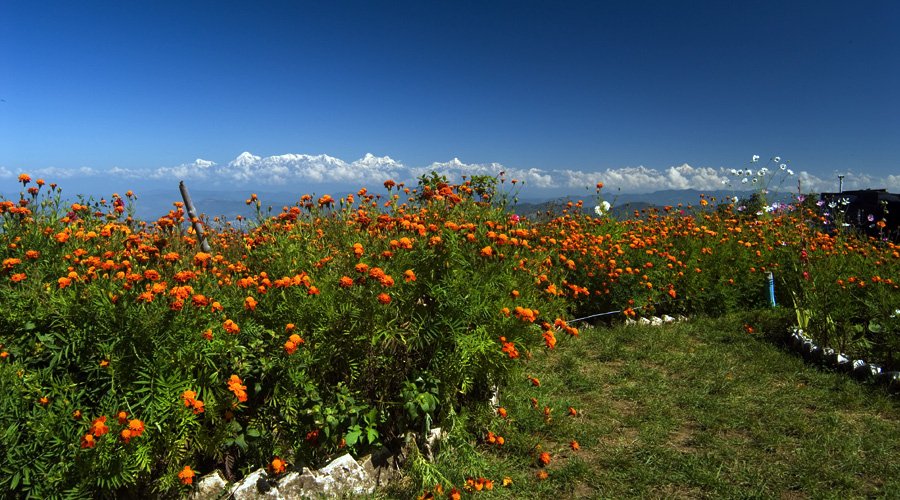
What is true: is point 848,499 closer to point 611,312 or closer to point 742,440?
point 742,440

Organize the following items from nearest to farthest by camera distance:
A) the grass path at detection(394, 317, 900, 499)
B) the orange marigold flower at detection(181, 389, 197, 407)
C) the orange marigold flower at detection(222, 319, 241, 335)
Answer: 1. the orange marigold flower at detection(181, 389, 197, 407)
2. the orange marigold flower at detection(222, 319, 241, 335)
3. the grass path at detection(394, 317, 900, 499)

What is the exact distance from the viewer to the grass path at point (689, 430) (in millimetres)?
3262

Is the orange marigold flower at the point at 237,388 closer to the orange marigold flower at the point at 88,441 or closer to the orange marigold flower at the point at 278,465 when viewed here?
the orange marigold flower at the point at 278,465

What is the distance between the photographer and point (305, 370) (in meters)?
2.91

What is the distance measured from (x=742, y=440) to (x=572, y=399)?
133 cm

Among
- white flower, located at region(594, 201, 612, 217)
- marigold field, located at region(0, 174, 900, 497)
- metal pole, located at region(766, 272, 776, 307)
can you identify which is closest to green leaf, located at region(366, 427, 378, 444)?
marigold field, located at region(0, 174, 900, 497)

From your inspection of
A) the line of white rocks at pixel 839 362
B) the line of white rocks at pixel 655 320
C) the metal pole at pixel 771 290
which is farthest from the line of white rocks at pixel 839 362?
the line of white rocks at pixel 655 320

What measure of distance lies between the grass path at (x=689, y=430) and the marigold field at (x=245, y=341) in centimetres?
25

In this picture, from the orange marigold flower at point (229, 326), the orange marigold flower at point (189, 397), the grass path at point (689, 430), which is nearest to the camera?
the orange marigold flower at point (189, 397)

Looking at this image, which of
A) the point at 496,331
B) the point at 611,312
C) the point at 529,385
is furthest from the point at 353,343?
the point at 611,312

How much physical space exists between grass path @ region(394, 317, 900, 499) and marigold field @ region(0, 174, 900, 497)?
0.25 m

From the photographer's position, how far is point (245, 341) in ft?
9.85

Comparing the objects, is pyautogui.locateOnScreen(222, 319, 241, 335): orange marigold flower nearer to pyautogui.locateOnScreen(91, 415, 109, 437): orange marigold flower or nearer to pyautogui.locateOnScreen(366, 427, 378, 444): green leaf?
pyautogui.locateOnScreen(91, 415, 109, 437): orange marigold flower

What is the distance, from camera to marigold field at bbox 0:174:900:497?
2461 millimetres
